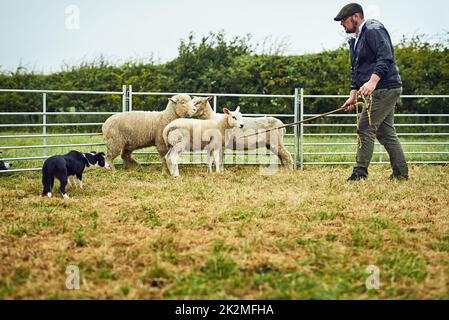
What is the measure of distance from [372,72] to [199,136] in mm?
2717

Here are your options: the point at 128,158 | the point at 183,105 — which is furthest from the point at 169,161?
the point at 128,158

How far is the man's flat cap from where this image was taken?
6.34m

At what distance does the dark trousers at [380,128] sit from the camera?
20.9 ft

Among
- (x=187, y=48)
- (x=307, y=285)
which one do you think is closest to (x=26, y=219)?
(x=307, y=285)

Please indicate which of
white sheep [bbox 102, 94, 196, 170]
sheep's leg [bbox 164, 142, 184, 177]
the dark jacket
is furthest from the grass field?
white sheep [bbox 102, 94, 196, 170]

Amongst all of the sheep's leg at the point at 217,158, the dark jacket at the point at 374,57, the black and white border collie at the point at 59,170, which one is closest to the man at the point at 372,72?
the dark jacket at the point at 374,57

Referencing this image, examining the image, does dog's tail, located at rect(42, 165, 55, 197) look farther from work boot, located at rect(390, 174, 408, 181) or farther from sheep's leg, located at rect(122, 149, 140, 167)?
work boot, located at rect(390, 174, 408, 181)

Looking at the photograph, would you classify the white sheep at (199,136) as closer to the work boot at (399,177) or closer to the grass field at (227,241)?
the grass field at (227,241)

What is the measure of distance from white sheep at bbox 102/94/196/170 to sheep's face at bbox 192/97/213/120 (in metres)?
0.23

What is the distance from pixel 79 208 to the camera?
16.0 feet

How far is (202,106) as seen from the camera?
8.22m

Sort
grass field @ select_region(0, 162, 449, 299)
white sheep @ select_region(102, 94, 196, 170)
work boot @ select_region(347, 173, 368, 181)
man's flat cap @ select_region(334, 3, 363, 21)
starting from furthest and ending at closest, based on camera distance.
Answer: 1. white sheep @ select_region(102, 94, 196, 170)
2. work boot @ select_region(347, 173, 368, 181)
3. man's flat cap @ select_region(334, 3, 363, 21)
4. grass field @ select_region(0, 162, 449, 299)

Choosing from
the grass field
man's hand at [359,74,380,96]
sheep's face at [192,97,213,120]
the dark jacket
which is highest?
the dark jacket

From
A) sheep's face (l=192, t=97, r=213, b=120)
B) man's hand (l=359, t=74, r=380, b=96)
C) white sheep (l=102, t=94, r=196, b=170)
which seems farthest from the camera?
sheep's face (l=192, t=97, r=213, b=120)
